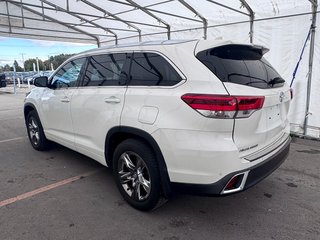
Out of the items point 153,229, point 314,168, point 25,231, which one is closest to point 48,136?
point 25,231

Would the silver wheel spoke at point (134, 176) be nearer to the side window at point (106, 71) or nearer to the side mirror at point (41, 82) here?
the side window at point (106, 71)

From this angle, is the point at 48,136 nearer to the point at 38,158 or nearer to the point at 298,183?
the point at 38,158

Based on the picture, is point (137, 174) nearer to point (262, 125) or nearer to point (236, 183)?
point (236, 183)

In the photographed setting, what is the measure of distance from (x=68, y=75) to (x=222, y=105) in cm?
265

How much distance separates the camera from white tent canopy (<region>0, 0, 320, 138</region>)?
584cm

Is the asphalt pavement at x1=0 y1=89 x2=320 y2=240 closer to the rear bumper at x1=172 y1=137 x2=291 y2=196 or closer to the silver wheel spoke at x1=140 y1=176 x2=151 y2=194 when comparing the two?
the silver wheel spoke at x1=140 y1=176 x2=151 y2=194

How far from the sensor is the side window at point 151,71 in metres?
2.49

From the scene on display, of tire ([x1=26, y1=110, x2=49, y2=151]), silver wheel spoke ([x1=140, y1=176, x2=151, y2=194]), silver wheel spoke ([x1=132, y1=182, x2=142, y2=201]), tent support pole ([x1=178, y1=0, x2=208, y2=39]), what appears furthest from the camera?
tent support pole ([x1=178, y1=0, x2=208, y2=39])

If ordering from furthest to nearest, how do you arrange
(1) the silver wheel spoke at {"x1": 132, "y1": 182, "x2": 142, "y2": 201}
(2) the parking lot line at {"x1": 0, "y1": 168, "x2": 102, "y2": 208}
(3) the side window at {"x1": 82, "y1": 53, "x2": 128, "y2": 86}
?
(2) the parking lot line at {"x1": 0, "y1": 168, "x2": 102, "y2": 208} < (3) the side window at {"x1": 82, "y1": 53, "x2": 128, "y2": 86} < (1) the silver wheel spoke at {"x1": 132, "y1": 182, "x2": 142, "y2": 201}

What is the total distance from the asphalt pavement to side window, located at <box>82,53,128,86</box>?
1387mm

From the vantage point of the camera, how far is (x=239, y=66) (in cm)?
250

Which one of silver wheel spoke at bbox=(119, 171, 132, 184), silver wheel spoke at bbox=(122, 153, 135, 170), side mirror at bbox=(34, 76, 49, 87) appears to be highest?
side mirror at bbox=(34, 76, 49, 87)

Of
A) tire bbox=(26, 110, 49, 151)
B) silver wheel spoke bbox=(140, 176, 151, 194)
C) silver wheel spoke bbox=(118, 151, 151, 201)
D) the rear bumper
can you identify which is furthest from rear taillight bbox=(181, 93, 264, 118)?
tire bbox=(26, 110, 49, 151)

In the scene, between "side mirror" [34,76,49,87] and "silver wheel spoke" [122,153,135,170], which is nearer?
"silver wheel spoke" [122,153,135,170]
